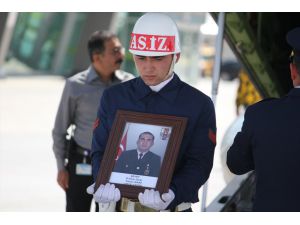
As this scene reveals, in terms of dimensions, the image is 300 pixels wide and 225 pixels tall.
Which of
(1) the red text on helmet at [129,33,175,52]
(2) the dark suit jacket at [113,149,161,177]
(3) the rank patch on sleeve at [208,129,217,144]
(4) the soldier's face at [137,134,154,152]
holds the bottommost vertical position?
(2) the dark suit jacket at [113,149,161,177]

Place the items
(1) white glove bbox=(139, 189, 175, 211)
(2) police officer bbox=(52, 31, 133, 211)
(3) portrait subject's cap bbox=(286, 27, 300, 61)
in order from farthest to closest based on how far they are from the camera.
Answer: (2) police officer bbox=(52, 31, 133, 211) → (1) white glove bbox=(139, 189, 175, 211) → (3) portrait subject's cap bbox=(286, 27, 300, 61)

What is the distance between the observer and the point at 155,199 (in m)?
3.45

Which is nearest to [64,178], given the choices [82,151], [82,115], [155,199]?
[82,151]

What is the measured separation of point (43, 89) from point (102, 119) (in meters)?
21.9

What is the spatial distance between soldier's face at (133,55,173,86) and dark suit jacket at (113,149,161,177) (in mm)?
358

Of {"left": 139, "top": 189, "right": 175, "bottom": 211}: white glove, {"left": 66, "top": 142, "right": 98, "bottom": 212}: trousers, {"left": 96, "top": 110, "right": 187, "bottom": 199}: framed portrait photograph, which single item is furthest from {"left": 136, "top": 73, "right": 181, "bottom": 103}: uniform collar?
{"left": 66, "top": 142, "right": 98, "bottom": 212}: trousers

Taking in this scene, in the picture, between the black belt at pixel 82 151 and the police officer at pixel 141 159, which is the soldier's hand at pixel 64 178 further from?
the police officer at pixel 141 159

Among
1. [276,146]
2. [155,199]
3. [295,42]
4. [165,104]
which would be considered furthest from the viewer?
[165,104]

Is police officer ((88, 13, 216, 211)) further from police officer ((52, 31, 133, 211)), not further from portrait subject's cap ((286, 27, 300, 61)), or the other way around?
police officer ((52, 31, 133, 211))

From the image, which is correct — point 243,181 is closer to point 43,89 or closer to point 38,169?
point 38,169

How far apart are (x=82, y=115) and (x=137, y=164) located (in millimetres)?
1898

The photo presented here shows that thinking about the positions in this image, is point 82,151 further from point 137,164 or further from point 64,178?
point 137,164

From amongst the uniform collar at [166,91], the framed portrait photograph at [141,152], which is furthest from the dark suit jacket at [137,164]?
the uniform collar at [166,91]

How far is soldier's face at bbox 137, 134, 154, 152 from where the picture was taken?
3594mm
